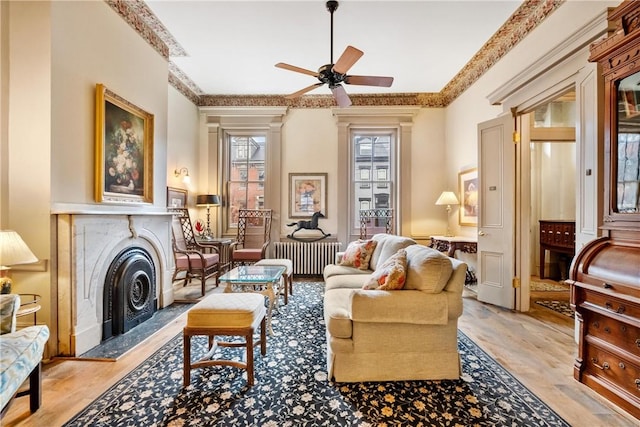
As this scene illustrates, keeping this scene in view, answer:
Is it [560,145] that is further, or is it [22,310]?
[560,145]

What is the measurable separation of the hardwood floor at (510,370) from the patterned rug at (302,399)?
118mm

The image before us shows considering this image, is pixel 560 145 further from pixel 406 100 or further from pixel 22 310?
pixel 22 310

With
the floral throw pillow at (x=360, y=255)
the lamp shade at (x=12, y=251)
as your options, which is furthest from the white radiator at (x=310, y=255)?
the lamp shade at (x=12, y=251)

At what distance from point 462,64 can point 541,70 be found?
160 centimetres

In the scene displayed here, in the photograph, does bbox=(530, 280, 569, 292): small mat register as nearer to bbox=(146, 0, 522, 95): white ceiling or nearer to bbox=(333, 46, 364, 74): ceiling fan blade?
bbox=(146, 0, 522, 95): white ceiling

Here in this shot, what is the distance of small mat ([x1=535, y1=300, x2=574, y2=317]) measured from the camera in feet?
11.2

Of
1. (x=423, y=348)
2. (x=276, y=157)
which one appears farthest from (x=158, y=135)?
(x=423, y=348)

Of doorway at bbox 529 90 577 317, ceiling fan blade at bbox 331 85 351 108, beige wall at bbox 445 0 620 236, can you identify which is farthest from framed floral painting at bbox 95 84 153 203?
doorway at bbox 529 90 577 317

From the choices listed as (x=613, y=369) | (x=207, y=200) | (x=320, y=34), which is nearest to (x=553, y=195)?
(x=613, y=369)

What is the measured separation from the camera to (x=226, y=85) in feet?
16.5

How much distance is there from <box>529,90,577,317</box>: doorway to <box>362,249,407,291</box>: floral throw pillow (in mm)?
3527

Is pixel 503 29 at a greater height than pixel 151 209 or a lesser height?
greater

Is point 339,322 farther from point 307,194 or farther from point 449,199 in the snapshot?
point 307,194

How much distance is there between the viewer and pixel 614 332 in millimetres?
1841
